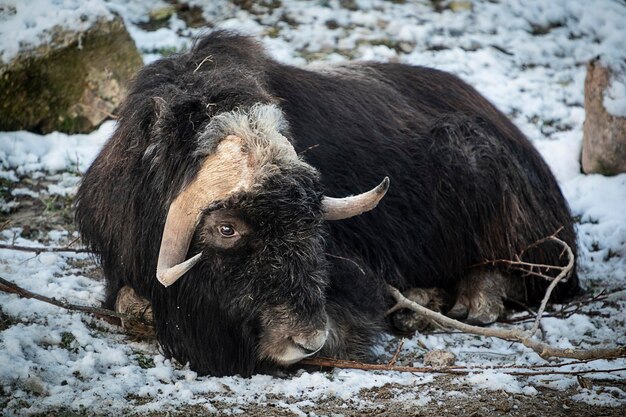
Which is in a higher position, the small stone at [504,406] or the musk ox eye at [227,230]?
the musk ox eye at [227,230]

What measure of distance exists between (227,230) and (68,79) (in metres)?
3.18

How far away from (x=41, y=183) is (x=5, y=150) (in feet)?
1.28

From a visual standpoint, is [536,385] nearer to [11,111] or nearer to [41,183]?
[41,183]

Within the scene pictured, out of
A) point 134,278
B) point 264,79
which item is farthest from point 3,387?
point 264,79

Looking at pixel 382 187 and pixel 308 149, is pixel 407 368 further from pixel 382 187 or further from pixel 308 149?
pixel 308 149

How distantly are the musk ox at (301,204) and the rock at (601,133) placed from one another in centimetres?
113

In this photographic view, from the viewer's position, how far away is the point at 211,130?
3.00 m

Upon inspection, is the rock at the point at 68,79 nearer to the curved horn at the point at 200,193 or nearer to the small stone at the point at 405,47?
the small stone at the point at 405,47

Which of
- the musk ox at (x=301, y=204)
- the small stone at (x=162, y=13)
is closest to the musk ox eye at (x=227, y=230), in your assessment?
the musk ox at (x=301, y=204)

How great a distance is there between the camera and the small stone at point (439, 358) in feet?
11.4

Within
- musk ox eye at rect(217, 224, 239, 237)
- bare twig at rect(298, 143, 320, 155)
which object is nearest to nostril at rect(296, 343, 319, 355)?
musk ox eye at rect(217, 224, 239, 237)

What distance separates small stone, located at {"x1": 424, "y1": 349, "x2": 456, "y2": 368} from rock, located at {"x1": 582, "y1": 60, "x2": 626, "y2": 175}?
8.32 ft

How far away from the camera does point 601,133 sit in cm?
546

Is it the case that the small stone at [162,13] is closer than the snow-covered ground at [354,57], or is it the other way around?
the snow-covered ground at [354,57]
